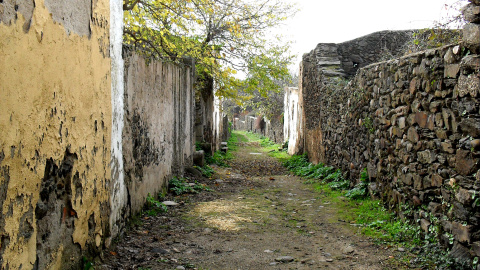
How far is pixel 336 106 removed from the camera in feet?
28.1

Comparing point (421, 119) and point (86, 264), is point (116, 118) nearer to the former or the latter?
point (86, 264)

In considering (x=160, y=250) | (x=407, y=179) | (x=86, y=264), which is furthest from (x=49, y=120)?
(x=407, y=179)

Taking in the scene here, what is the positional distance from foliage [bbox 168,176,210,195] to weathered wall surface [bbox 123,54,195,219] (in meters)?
0.16

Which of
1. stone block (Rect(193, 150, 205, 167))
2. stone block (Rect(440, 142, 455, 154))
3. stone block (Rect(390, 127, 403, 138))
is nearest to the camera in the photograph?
stone block (Rect(440, 142, 455, 154))

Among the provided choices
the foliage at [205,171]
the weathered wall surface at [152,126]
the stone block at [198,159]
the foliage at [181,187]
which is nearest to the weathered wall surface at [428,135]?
the foliage at [181,187]

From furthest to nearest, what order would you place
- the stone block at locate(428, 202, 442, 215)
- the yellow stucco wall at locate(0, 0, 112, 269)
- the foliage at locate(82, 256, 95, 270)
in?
the stone block at locate(428, 202, 442, 215) < the foliage at locate(82, 256, 95, 270) < the yellow stucco wall at locate(0, 0, 112, 269)

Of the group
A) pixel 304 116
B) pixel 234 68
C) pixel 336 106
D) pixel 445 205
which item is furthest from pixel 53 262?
pixel 304 116

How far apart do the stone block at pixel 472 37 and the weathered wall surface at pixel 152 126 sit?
10.4 ft

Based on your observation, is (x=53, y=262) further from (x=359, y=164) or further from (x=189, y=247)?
(x=359, y=164)

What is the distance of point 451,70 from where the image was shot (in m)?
3.54

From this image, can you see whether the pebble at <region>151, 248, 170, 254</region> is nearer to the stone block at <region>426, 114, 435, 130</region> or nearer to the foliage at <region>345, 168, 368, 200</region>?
the stone block at <region>426, 114, 435, 130</region>

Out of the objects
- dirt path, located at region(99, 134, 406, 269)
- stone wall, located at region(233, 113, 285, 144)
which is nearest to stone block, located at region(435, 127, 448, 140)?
dirt path, located at region(99, 134, 406, 269)

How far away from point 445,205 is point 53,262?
10.7 feet

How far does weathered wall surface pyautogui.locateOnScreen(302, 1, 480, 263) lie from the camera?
3213mm
